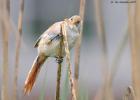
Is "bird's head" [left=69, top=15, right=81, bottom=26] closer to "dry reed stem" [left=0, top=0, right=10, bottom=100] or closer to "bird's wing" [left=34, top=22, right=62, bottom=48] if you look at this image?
"bird's wing" [left=34, top=22, right=62, bottom=48]

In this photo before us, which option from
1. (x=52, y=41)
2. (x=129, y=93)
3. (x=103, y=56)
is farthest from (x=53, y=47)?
(x=129, y=93)

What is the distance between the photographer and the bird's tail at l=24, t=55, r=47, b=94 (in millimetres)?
1662

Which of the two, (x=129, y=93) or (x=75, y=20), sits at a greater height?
(x=75, y=20)

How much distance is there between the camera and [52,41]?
5.86ft

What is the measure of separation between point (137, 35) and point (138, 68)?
3.0 inches

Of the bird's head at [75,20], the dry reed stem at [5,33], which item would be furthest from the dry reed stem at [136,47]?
the dry reed stem at [5,33]

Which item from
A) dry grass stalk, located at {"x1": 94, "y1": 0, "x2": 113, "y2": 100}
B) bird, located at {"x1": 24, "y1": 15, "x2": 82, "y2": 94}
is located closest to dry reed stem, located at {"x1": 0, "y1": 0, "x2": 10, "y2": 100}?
bird, located at {"x1": 24, "y1": 15, "x2": 82, "y2": 94}

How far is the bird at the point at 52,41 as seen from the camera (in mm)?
1698

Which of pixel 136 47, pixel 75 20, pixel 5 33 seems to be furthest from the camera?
pixel 5 33

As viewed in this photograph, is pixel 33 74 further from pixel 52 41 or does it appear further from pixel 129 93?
pixel 129 93

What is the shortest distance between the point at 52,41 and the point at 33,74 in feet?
0.43

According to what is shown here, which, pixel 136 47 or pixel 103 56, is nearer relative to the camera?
pixel 136 47

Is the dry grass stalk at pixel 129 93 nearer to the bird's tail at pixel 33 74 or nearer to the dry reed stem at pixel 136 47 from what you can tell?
the dry reed stem at pixel 136 47

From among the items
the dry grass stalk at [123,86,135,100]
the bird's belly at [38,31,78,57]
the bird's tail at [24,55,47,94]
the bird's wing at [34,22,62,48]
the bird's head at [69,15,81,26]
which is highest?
the bird's head at [69,15,81,26]
